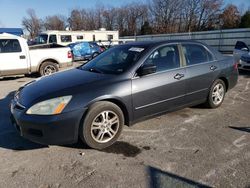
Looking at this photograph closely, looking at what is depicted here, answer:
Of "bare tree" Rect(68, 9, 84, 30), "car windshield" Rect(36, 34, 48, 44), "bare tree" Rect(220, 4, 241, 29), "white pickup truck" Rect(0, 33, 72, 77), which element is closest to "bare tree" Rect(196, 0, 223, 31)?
"bare tree" Rect(220, 4, 241, 29)

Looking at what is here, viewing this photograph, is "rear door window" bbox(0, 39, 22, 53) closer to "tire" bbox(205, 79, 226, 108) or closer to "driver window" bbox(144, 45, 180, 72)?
"driver window" bbox(144, 45, 180, 72)

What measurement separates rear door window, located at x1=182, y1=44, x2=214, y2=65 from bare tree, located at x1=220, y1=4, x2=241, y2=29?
4840 centimetres

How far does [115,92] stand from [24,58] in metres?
6.96

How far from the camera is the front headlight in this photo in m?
3.17

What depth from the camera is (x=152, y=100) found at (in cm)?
396

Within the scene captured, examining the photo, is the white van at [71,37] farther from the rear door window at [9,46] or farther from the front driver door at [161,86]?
the front driver door at [161,86]

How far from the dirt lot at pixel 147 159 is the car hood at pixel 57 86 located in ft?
2.58

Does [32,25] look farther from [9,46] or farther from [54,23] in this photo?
[9,46]

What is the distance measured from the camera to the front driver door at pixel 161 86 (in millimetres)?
3801

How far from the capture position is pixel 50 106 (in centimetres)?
320

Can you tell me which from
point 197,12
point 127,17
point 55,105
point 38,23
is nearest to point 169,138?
point 55,105

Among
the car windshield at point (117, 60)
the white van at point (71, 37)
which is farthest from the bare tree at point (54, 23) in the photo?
the car windshield at point (117, 60)

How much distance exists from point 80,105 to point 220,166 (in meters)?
1.97

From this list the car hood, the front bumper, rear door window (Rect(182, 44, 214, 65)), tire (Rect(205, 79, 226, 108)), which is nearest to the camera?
the front bumper
